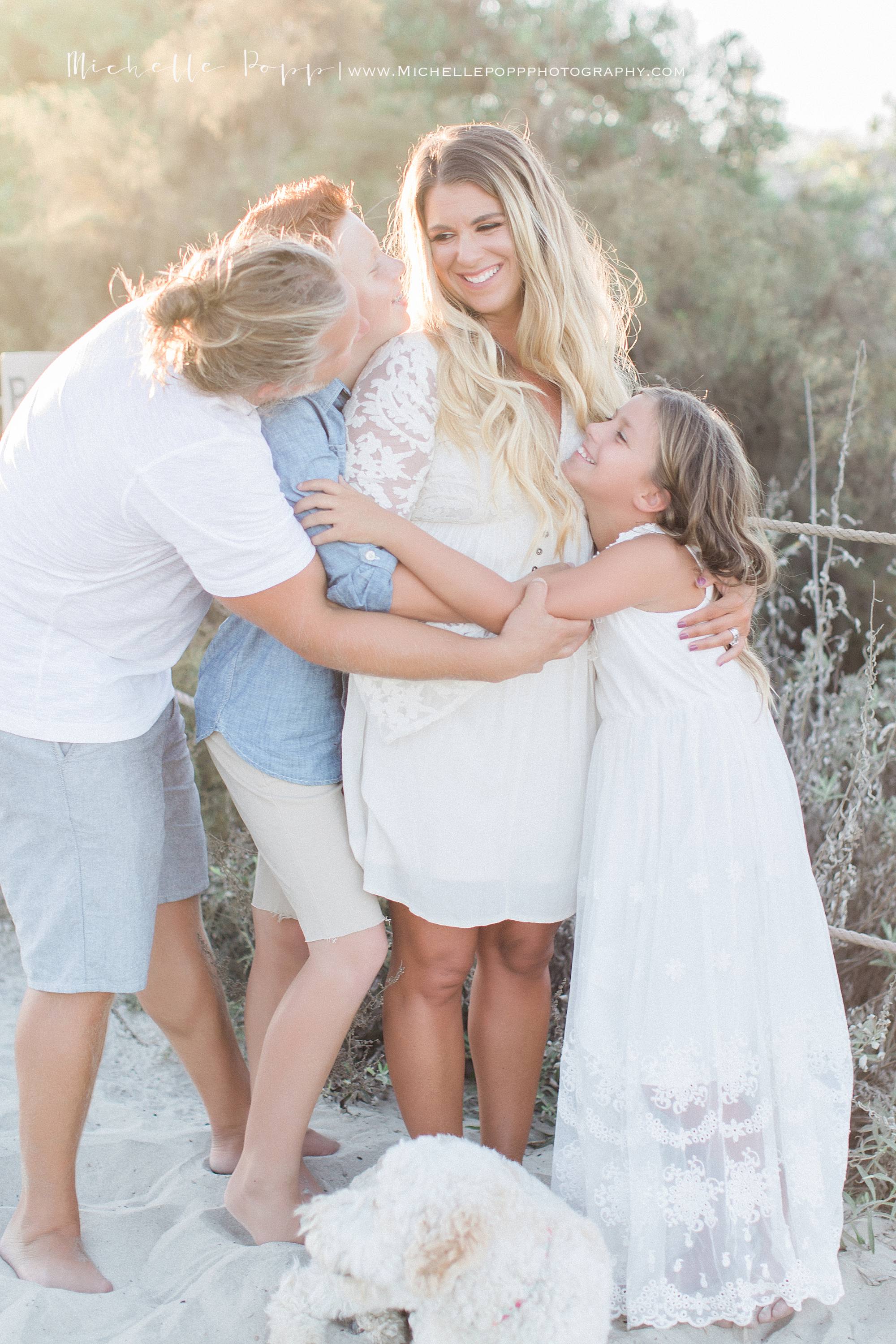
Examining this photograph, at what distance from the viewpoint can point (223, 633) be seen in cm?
191

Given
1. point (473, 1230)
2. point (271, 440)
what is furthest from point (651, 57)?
point (473, 1230)

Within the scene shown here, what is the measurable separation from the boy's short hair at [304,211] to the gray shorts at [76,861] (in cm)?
89

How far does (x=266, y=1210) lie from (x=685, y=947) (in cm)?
85

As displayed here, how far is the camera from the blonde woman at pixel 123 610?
152 cm

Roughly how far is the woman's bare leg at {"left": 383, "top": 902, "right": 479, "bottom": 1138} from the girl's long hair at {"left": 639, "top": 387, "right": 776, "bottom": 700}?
78cm

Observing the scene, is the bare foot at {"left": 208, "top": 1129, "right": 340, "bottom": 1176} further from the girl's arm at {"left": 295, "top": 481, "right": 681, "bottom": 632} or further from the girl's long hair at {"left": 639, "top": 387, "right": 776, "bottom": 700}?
the girl's long hair at {"left": 639, "top": 387, "right": 776, "bottom": 700}

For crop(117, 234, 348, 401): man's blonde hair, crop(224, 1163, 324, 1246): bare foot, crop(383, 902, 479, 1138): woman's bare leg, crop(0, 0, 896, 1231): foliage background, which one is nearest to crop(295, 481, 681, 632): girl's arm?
crop(117, 234, 348, 401): man's blonde hair

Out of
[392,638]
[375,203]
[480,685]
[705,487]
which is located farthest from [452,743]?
[375,203]

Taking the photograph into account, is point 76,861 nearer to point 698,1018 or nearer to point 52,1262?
point 52,1262

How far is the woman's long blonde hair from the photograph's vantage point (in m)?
1.86

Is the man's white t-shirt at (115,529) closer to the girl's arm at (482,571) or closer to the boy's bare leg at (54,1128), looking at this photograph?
the girl's arm at (482,571)

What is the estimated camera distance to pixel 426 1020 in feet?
6.39

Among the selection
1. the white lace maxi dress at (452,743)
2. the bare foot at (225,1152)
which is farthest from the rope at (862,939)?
the bare foot at (225,1152)

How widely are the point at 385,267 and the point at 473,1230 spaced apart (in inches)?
59.8
